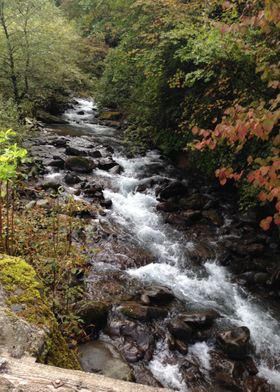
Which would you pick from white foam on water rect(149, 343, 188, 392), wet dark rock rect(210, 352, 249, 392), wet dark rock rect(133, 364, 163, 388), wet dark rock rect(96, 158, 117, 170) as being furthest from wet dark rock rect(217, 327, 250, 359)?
wet dark rock rect(96, 158, 117, 170)

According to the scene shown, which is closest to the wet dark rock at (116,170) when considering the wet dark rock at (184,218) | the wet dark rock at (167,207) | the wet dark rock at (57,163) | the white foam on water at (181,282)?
the white foam on water at (181,282)

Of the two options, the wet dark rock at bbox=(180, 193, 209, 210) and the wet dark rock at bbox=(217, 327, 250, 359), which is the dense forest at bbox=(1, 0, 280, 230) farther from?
the wet dark rock at bbox=(217, 327, 250, 359)

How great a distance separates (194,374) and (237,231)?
4592 mm

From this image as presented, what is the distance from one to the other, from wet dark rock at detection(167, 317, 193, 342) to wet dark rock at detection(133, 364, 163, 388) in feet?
Result: 2.76

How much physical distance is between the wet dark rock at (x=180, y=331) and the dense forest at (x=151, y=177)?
0.02m

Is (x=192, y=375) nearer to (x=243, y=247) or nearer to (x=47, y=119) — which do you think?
(x=243, y=247)

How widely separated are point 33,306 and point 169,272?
16.3ft

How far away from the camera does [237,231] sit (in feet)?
29.7

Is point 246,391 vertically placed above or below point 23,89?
below

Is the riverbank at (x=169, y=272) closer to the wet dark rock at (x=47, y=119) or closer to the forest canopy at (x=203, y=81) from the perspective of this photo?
the forest canopy at (x=203, y=81)

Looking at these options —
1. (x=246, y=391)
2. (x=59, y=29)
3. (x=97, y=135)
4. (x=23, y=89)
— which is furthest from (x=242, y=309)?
(x=59, y=29)

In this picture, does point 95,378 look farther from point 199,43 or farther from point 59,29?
point 59,29

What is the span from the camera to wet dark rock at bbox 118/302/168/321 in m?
5.94

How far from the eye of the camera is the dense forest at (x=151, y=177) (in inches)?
136
